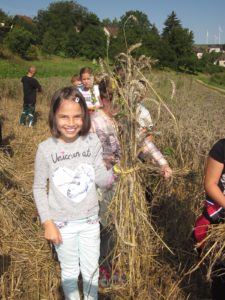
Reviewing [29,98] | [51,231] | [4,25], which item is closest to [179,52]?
[29,98]

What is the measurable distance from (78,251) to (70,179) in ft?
1.41

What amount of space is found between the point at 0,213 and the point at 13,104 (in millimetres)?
9301

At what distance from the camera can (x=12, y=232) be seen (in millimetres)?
3000

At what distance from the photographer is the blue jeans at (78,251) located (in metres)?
1.92

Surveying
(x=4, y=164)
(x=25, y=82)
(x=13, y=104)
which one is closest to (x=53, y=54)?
(x=13, y=104)

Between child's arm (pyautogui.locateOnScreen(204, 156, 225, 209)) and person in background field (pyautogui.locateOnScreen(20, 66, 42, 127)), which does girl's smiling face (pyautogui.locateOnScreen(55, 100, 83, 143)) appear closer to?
child's arm (pyautogui.locateOnScreen(204, 156, 225, 209))

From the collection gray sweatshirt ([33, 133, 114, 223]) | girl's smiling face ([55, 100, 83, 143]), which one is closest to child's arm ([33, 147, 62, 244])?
gray sweatshirt ([33, 133, 114, 223])

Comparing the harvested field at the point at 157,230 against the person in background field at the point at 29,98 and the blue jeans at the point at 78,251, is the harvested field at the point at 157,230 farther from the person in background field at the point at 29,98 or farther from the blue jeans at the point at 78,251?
the person in background field at the point at 29,98

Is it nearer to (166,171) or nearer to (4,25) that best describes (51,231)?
(166,171)

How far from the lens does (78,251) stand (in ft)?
6.59

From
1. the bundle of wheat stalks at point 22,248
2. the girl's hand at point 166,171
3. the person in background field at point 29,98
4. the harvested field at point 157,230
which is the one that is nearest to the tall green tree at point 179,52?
the person in background field at point 29,98

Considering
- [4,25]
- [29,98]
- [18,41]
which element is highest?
[4,25]

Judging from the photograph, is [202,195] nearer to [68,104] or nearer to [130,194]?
[130,194]

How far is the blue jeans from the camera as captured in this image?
1.92 metres
